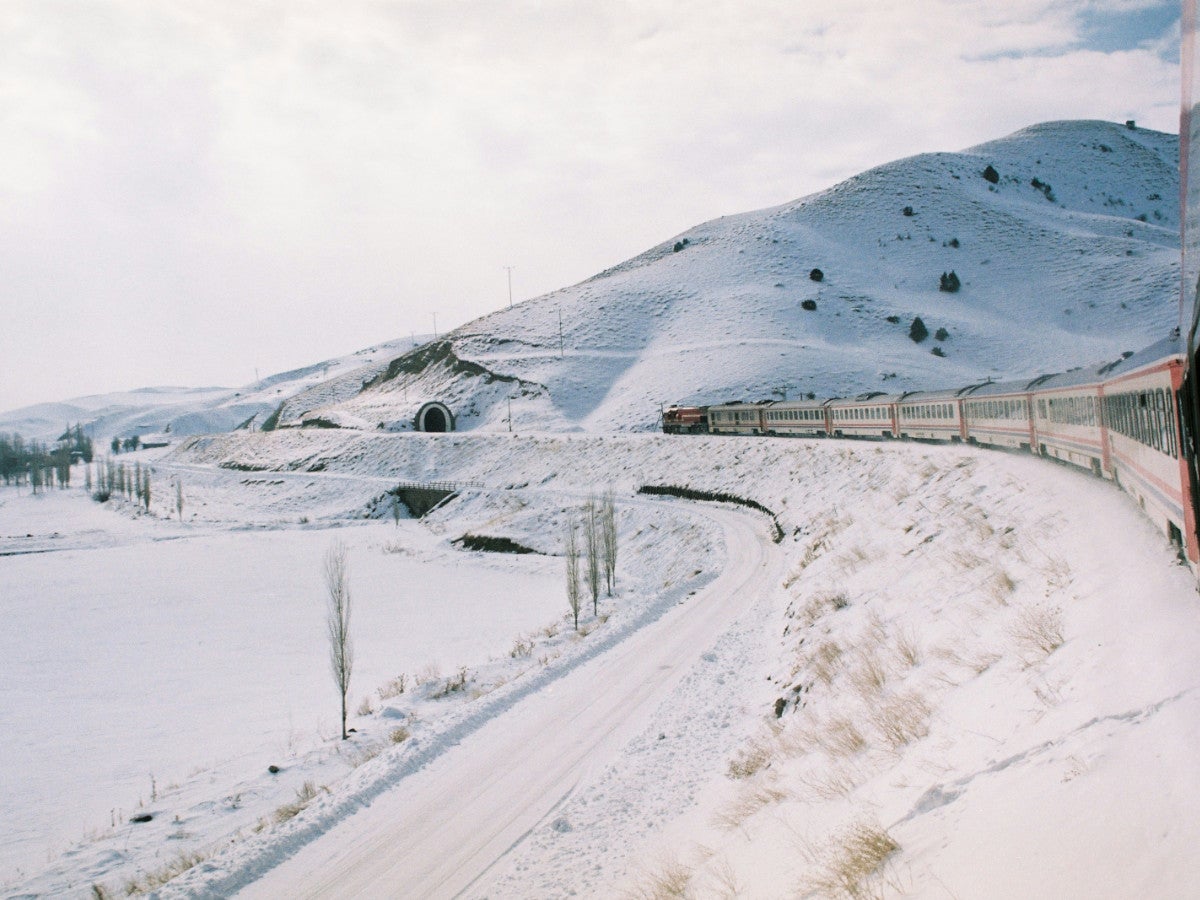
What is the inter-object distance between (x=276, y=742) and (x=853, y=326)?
10205 centimetres

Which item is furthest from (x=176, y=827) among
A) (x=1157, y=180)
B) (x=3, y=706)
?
(x=1157, y=180)

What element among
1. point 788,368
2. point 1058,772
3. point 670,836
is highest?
point 788,368

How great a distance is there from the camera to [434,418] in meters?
99.8

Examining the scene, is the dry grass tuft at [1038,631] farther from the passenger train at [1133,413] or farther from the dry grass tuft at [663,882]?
the dry grass tuft at [663,882]

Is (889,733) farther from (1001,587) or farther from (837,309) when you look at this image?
(837,309)

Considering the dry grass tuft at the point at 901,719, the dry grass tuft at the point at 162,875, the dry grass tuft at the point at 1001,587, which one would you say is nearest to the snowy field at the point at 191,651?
the dry grass tuft at the point at 162,875

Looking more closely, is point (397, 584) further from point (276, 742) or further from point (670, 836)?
point (670, 836)

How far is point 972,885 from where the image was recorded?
4.31 m

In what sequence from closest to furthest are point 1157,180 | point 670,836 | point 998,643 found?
point 998,643
point 670,836
point 1157,180

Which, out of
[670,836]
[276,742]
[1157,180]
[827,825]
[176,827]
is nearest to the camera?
[827,825]

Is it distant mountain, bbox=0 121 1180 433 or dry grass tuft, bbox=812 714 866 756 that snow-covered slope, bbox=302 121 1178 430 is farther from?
dry grass tuft, bbox=812 714 866 756

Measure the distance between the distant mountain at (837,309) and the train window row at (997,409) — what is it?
5523 cm

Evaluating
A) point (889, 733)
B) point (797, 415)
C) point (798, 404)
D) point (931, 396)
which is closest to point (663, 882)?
point (889, 733)

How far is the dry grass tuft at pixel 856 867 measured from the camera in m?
5.09
